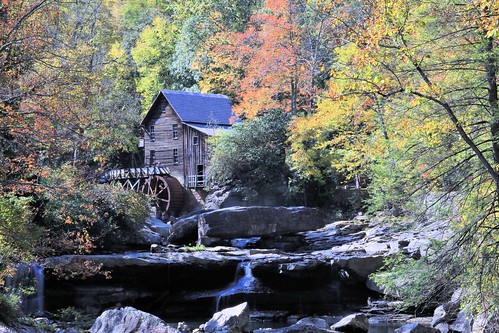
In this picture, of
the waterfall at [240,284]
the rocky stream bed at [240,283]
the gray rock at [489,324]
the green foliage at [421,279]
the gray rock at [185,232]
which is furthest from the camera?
the gray rock at [185,232]

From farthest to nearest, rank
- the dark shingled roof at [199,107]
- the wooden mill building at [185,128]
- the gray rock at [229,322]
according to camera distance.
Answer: the dark shingled roof at [199,107], the wooden mill building at [185,128], the gray rock at [229,322]

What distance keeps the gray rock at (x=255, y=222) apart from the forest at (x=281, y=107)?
8.09 ft

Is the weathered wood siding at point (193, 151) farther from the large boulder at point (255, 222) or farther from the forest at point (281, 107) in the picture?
the large boulder at point (255, 222)

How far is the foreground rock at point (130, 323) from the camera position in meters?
9.77

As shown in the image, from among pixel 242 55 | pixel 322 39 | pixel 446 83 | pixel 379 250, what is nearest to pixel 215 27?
pixel 242 55

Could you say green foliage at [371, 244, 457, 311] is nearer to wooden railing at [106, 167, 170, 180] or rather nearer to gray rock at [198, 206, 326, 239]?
gray rock at [198, 206, 326, 239]

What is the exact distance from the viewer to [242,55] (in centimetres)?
3238

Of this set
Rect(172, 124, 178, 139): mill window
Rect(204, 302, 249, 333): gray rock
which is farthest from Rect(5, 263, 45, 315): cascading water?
Rect(172, 124, 178, 139): mill window

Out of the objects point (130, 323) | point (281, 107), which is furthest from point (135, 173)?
point (130, 323)

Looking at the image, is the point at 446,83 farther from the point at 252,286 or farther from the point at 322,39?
the point at 322,39

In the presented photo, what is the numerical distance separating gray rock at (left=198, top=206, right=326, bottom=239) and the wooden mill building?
13.3m

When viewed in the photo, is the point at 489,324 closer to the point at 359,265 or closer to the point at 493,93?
the point at 493,93

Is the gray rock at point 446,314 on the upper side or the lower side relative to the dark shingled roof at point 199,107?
lower

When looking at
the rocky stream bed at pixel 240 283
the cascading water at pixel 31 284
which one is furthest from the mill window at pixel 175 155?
the cascading water at pixel 31 284
